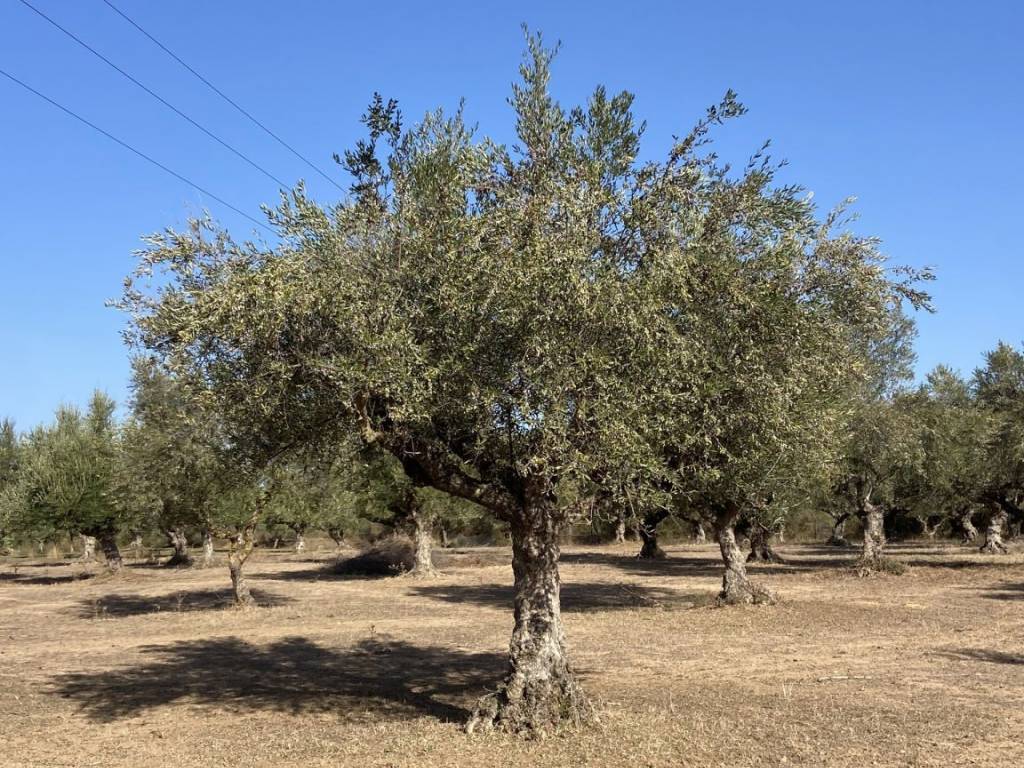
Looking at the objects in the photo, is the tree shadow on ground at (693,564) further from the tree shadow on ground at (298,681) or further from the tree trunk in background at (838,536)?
the tree shadow on ground at (298,681)

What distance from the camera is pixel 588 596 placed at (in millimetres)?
33312

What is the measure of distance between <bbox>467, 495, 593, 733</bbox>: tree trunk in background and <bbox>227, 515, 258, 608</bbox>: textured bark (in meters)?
21.2

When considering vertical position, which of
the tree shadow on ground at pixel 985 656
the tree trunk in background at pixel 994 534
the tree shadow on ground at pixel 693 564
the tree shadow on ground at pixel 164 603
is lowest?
the tree shadow on ground at pixel 693 564

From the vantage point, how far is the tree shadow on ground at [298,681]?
599 inches

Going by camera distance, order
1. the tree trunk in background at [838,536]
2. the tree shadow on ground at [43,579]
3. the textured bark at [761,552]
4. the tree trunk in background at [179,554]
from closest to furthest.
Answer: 1. the tree shadow on ground at [43,579]
2. the textured bark at [761,552]
3. the tree trunk in background at [179,554]
4. the tree trunk in background at [838,536]

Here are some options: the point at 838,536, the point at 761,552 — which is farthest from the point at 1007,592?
the point at 838,536

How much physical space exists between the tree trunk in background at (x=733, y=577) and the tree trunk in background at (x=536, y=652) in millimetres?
17073

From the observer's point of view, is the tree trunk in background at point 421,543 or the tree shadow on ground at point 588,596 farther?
the tree trunk in background at point 421,543

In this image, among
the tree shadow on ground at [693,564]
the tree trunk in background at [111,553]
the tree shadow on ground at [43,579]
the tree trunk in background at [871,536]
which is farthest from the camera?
the tree trunk in background at [111,553]

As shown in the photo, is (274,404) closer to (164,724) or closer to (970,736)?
(164,724)

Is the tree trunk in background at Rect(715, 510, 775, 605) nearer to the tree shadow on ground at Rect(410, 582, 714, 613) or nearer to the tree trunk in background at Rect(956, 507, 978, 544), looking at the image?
the tree shadow on ground at Rect(410, 582, 714, 613)

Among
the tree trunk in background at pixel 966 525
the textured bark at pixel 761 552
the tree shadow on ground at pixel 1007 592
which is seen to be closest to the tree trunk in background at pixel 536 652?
the tree shadow on ground at pixel 1007 592

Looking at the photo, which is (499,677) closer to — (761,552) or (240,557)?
(240,557)

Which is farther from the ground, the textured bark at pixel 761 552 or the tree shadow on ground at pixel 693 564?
the textured bark at pixel 761 552
